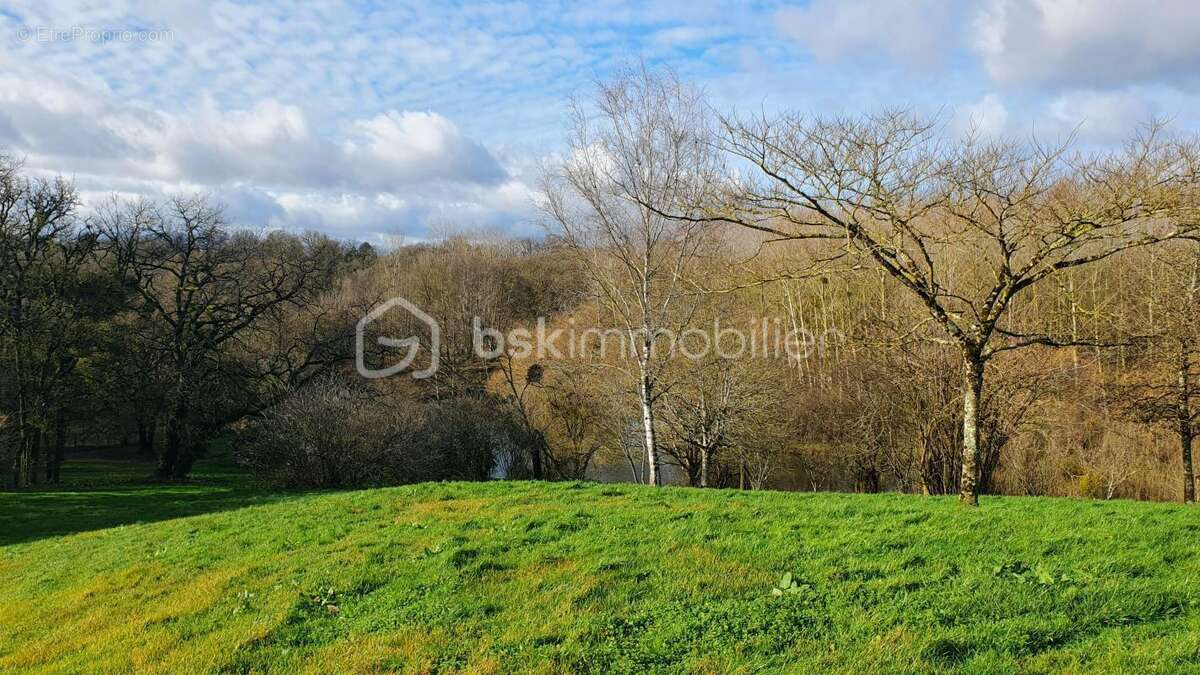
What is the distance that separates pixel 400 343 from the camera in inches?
1403

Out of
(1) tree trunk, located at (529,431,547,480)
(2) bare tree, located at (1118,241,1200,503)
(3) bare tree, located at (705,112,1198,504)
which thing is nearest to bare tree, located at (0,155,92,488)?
(1) tree trunk, located at (529,431,547,480)

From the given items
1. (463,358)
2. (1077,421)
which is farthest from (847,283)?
(463,358)

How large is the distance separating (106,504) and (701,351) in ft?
56.9

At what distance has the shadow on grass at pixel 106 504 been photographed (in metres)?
14.8

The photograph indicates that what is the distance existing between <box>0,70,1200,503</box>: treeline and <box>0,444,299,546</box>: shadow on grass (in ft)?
7.17

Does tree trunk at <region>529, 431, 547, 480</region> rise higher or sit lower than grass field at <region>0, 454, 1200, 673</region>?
lower

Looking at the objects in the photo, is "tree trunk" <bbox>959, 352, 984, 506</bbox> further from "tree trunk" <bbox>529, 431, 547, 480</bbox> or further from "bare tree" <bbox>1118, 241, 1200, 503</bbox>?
"tree trunk" <bbox>529, 431, 547, 480</bbox>

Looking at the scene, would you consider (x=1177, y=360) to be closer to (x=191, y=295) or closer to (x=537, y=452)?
(x=537, y=452)

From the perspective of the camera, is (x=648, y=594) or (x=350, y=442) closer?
(x=648, y=594)

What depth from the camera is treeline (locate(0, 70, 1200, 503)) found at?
8.82 meters

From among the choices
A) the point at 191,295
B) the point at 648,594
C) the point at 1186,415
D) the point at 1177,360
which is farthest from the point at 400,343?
the point at 648,594

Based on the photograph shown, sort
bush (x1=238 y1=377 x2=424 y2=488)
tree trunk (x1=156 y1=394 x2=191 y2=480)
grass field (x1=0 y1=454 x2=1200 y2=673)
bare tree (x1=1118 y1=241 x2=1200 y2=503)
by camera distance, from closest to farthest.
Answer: grass field (x1=0 y1=454 x2=1200 y2=673)
bare tree (x1=1118 y1=241 x2=1200 y2=503)
bush (x1=238 y1=377 x2=424 y2=488)
tree trunk (x1=156 y1=394 x2=191 y2=480)

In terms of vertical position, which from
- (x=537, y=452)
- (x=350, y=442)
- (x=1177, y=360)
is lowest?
(x=537, y=452)

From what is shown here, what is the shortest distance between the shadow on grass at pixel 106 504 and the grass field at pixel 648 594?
5.78 metres
